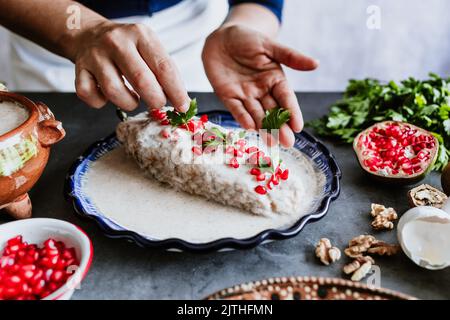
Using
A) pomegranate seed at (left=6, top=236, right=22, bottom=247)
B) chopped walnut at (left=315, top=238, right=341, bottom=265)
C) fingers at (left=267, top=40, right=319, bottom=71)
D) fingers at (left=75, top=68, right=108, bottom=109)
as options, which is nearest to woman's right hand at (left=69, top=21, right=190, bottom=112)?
fingers at (left=75, top=68, right=108, bottom=109)

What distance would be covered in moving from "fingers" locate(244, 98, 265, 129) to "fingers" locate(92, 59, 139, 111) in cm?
53

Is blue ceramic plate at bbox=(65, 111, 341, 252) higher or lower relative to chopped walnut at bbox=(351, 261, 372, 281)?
higher

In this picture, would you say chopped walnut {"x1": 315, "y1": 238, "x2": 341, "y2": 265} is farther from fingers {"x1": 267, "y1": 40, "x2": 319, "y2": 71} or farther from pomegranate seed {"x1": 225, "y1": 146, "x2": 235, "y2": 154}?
fingers {"x1": 267, "y1": 40, "x2": 319, "y2": 71}

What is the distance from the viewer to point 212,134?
178cm

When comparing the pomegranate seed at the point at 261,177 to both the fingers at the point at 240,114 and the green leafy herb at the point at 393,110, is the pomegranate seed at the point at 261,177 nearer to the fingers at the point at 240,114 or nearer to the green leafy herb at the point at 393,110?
the fingers at the point at 240,114

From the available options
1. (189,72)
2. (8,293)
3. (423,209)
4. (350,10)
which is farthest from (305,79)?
(8,293)

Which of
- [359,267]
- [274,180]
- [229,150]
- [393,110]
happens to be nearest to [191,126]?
[229,150]

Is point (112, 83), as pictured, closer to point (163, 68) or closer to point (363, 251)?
point (163, 68)

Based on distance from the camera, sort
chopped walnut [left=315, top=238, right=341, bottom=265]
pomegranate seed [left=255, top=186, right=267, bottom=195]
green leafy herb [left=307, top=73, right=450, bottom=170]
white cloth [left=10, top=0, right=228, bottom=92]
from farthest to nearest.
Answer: white cloth [left=10, top=0, right=228, bottom=92] → green leafy herb [left=307, top=73, right=450, bottom=170] → pomegranate seed [left=255, top=186, right=267, bottom=195] → chopped walnut [left=315, top=238, right=341, bottom=265]

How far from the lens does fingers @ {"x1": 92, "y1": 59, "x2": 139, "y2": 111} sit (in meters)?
1.63

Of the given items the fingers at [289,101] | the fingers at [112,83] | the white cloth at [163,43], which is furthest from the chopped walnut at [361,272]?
the white cloth at [163,43]

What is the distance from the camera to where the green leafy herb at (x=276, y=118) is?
70.3 inches

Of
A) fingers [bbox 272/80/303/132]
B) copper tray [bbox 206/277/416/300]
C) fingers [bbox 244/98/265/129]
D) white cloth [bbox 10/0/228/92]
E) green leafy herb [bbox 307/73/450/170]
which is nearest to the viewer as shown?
copper tray [bbox 206/277/416/300]

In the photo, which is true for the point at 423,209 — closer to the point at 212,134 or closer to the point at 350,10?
the point at 212,134
